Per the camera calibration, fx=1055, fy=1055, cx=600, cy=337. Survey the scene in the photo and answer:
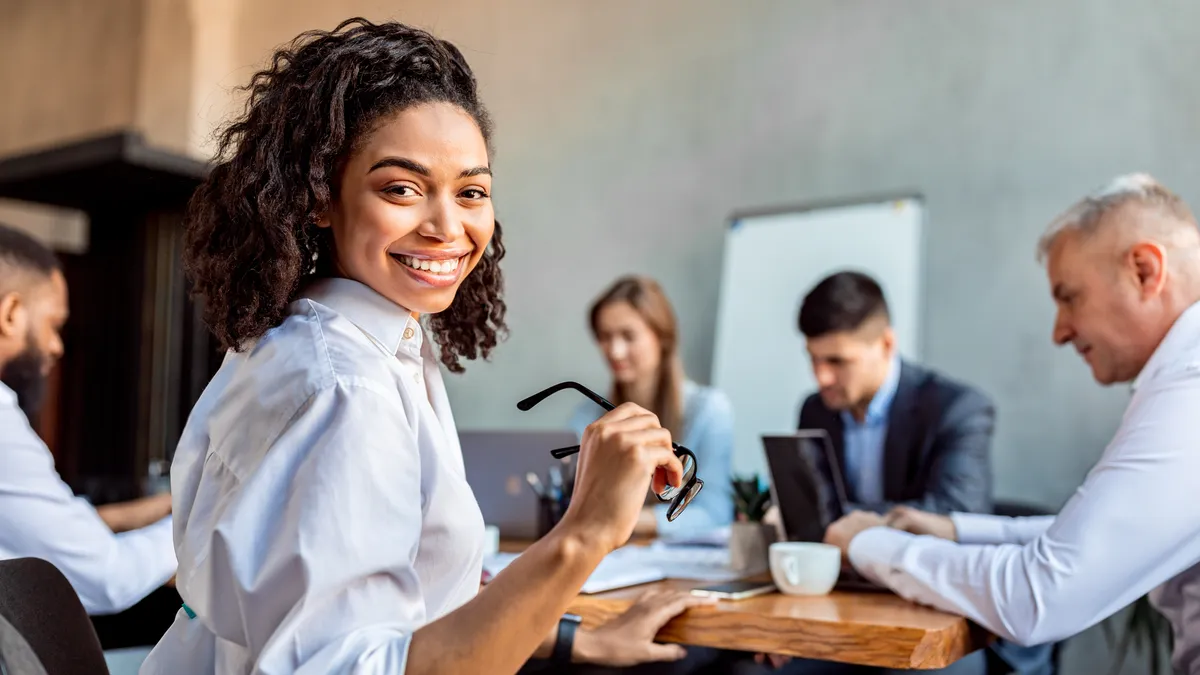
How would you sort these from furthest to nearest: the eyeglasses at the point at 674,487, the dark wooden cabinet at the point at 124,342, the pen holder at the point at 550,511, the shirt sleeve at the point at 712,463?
the dark wooden cabinet at the point at 124,342
the shirt sleeve at the point at 712,463
the pen holder at the point at 550,511
the eyeglasses at the point at 674,487

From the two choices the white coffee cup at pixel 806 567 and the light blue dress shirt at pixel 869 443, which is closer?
the white coffee cup at pixel 806 567

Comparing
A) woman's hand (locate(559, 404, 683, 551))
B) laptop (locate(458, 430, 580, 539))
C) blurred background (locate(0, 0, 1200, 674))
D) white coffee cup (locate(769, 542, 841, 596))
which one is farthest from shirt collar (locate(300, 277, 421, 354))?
blurred background (locate(0, 0, 1200, 674))

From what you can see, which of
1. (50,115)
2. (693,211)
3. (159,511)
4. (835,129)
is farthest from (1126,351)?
(50,115)

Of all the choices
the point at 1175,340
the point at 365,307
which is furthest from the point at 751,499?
the point at 365,307

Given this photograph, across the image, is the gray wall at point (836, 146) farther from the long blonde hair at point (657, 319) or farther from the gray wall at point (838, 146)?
the long blonde hair at point (657, 319)

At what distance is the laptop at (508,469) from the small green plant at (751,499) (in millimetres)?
611

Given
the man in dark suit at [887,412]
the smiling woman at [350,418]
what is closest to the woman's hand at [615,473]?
the smiling woman at [350,418]

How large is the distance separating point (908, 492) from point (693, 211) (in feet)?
6.15

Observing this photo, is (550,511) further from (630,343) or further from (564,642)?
(630,343)

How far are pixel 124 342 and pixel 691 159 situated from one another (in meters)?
3.15

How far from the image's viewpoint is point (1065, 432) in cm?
363

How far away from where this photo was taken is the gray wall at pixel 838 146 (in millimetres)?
3621

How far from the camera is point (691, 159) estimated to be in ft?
15.0

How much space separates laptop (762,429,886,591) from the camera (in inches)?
82.8
